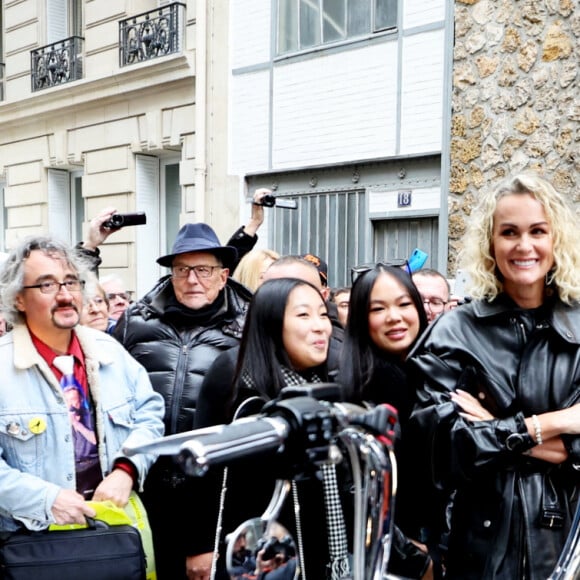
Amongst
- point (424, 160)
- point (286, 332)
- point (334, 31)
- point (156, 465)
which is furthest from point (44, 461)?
point (334, 31)

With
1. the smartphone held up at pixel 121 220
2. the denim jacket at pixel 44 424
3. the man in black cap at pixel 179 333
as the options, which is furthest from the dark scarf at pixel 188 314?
the smartphone held up at pixel 121 220

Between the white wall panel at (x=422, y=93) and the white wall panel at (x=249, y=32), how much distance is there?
2.07 meters

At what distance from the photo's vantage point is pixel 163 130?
36.4 feet

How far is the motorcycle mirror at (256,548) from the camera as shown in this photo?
4.28ft

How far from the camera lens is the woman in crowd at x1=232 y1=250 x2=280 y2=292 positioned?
4543 mm

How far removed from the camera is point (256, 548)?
1.31 m

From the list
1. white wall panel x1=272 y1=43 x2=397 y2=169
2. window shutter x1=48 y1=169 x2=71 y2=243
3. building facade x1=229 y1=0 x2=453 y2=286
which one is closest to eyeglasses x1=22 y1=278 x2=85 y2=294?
building facade x1=229 y1=0 x2=453 y2=286

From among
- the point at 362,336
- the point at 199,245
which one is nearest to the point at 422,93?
the point at 199,245

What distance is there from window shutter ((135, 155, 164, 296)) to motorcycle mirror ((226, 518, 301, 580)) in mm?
10460

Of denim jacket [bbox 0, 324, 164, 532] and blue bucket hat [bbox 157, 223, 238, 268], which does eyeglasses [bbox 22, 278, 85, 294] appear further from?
blue bucket hat [bbox 157, 223, 238, 268]

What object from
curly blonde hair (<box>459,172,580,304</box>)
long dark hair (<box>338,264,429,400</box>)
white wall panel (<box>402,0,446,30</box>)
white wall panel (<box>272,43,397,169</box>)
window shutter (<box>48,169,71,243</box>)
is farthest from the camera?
window shutter (<box>48,169,71,243</box>)

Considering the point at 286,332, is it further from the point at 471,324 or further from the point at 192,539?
the point at 192,539

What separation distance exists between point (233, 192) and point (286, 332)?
7650 millimetres

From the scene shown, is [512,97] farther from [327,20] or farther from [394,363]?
[394,363]
